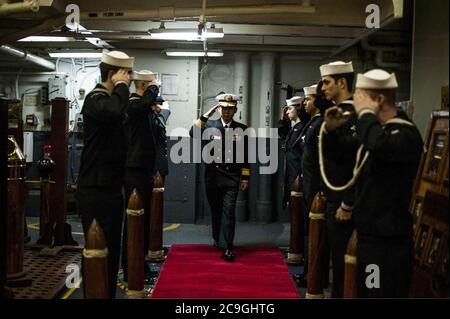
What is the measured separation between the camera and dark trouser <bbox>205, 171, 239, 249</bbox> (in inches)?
218

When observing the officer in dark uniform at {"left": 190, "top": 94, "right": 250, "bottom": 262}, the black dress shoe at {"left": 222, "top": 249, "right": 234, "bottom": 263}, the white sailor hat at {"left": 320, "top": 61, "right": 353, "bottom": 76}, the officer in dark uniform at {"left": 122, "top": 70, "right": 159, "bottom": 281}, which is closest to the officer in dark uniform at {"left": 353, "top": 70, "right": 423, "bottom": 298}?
the white sailor hat at {"left": 320, "top": 61, "right": 353, "bottom": 76}

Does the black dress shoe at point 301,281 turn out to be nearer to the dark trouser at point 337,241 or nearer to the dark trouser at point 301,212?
the dark trouser at point 301,212

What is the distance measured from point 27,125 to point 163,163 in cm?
161

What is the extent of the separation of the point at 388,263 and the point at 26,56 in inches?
134

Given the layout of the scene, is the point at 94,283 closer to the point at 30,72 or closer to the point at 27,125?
the point at 30,72

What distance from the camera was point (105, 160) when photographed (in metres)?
3.35

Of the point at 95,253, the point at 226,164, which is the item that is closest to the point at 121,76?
the point at 95,253

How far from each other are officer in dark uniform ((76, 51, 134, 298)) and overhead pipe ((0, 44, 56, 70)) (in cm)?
139

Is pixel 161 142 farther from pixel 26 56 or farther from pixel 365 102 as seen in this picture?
pixel 365 102

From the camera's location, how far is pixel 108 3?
502 cm

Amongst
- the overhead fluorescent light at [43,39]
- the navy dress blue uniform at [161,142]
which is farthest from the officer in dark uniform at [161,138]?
the overhead fluorescent light at [43,39]

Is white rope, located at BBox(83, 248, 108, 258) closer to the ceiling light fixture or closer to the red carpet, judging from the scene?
the red carpet

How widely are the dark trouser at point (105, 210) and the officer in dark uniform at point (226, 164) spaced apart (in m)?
2.19
